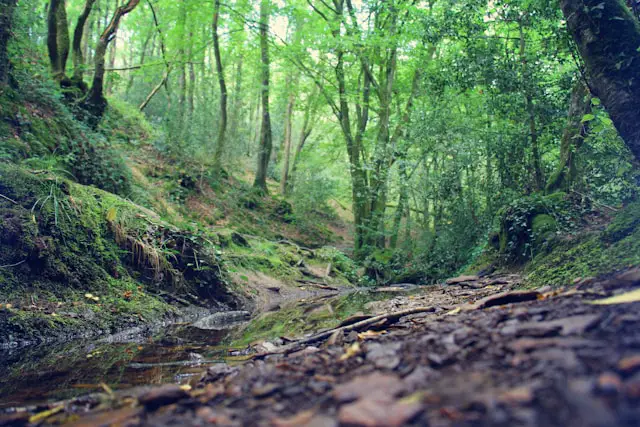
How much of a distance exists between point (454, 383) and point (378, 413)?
1.16ft

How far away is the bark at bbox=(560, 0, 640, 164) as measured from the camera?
4.13 m

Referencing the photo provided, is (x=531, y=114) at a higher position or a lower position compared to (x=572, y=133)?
higher

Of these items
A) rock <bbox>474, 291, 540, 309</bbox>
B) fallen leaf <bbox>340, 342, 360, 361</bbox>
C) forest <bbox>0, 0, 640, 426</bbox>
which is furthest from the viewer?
rock <bbox>474, 291, 540, 309</bbox>

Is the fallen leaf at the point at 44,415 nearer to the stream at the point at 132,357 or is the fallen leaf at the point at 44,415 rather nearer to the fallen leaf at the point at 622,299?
the stream at the point at 132,357

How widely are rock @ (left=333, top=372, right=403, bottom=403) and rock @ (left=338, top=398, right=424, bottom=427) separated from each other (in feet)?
0.26

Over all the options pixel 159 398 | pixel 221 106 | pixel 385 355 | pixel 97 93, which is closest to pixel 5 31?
pixel 97 93

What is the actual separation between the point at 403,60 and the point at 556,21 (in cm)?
824

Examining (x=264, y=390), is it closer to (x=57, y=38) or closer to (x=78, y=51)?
(x=57, y=38)

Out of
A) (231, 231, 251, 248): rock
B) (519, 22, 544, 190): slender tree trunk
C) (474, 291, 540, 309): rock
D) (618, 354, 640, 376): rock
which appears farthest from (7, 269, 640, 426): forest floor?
(231, 231, 251, 248): rock

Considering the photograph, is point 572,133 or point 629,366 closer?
point 629,366

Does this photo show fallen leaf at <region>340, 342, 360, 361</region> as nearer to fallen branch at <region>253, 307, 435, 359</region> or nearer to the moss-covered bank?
fallen branch at <region>253, 307, 435, 359</region>

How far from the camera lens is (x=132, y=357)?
12.6 ft

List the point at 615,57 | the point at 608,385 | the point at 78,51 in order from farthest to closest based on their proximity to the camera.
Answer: the point at 78,51 < the point at 615,57 < the point at 608,385

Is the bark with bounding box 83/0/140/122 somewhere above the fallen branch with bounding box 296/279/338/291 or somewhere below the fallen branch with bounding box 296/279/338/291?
above
